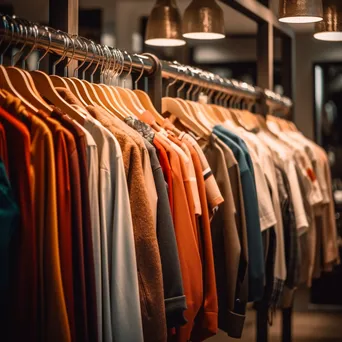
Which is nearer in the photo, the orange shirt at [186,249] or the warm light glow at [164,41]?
the orange shirt at [186,249]

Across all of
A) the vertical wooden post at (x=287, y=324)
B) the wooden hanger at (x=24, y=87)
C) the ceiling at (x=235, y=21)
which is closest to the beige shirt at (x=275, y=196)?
the vertical wooden post at (x=287, y=324)

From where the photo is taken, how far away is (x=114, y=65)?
270 cm

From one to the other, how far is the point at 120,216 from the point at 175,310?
16.8 inches

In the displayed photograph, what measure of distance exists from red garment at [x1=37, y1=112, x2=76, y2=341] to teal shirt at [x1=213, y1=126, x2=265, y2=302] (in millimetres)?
1369

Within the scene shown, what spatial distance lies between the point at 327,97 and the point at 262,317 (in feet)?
14.8

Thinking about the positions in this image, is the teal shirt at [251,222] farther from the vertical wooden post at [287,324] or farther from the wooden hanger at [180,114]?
the vertical wooden post at [287,324]

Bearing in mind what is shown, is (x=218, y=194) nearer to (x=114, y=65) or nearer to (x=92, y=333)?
(x=114, y=65)

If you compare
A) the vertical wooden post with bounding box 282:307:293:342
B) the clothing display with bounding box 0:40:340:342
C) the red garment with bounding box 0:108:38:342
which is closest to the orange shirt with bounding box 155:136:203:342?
the clothing display with bounding box 0:40:340:342

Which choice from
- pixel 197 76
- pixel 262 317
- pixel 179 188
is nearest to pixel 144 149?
pixel 179 188

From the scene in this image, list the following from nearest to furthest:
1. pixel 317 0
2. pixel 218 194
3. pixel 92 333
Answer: pixel 92 333 → pixel 218 194 → pixel 317 0

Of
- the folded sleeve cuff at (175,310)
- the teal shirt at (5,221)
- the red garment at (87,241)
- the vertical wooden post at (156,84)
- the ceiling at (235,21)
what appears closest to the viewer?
the teal shirt at (5,221)

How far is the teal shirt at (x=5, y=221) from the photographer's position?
1774 millimetres

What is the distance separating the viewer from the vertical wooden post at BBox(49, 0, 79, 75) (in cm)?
256

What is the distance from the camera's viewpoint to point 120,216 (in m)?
2.17
